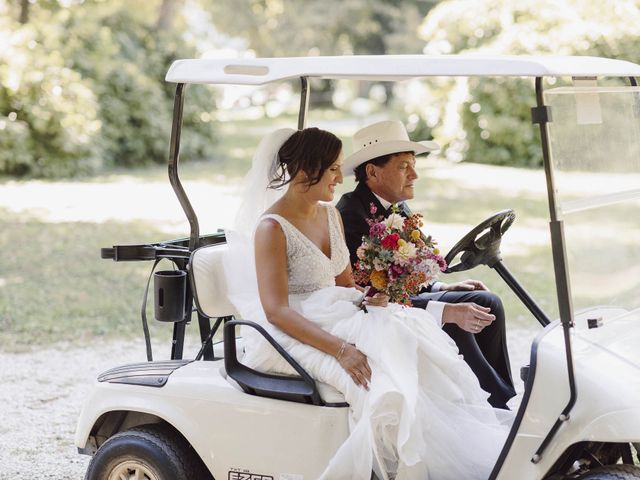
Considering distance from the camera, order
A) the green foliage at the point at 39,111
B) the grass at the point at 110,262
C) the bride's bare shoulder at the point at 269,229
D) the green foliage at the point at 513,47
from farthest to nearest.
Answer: the green foliage at the point at 513,47, the green foliage at the point at 39,111, the grass at the point at 110,262, the bride's bare shoulder at the point at 269,229

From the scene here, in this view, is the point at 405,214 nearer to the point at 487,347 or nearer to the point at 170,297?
the point at 487,347

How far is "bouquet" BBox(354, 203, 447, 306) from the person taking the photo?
294 centimetres

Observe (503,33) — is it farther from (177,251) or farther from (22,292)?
(177,251)

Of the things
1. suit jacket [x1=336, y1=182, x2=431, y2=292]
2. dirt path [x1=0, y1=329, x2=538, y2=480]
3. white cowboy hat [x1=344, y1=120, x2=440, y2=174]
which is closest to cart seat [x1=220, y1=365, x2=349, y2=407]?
suit jacket [x1=336, y1=182, x2=431, y2=292]

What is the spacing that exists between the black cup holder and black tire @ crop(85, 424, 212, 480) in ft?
1.54

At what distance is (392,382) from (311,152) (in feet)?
2.71

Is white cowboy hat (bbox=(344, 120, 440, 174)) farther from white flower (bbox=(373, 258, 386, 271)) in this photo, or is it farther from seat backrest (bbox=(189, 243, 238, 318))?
white flower (bbox=(373, 258, 386, 271))

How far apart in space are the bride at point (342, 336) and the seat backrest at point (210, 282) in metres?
0.04

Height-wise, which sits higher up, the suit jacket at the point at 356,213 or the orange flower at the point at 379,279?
the suit jacket at the point at 356,213

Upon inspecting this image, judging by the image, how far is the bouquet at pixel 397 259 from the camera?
9.65ft

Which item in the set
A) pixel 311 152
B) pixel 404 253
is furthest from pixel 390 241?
pixel 311 152

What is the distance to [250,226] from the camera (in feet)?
11.3

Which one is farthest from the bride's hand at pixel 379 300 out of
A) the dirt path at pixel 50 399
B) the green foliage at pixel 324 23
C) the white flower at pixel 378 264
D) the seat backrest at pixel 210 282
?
the green foliage at pixel 324 23

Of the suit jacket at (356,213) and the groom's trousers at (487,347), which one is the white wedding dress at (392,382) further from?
the suit jacket at (356,213)
